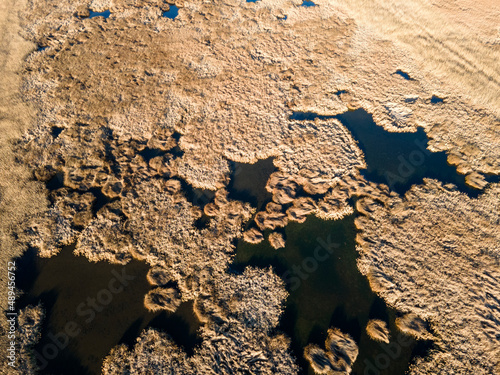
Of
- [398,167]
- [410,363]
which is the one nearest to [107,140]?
[398,167]

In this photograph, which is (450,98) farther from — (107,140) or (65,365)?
(65,365)

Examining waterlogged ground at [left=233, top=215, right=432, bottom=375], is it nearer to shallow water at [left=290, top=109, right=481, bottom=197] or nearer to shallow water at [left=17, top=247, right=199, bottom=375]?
shallow water at [left=290, top=109, right=481, bottom=197]

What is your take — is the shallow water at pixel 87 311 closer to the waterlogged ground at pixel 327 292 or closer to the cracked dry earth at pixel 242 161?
the cracked dry earth at pixel 242 161

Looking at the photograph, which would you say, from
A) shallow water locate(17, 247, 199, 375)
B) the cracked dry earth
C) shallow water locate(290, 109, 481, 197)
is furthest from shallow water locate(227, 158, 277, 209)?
shallow water locate(17, 247, 199, 375)

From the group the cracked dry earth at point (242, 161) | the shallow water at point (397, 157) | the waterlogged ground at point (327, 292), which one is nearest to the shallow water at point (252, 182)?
the cracked dry earth at point (242, 161)

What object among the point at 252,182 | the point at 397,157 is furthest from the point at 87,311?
the point at 397,157
